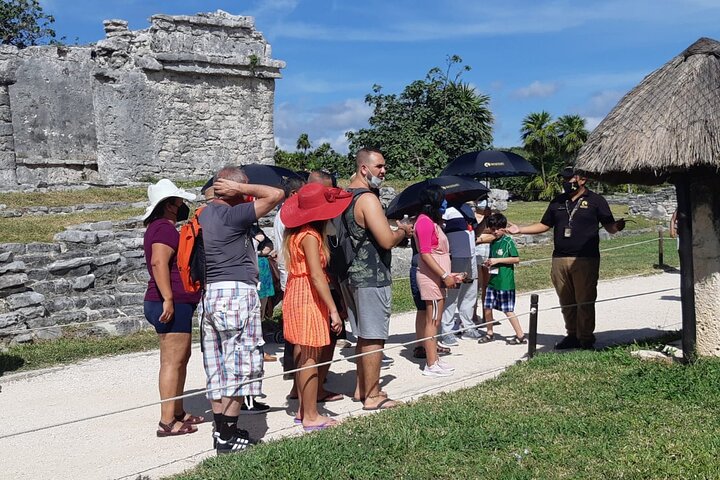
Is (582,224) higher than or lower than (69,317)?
higher

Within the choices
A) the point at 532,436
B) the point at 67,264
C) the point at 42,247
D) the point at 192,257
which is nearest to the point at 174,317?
the point at 192,257

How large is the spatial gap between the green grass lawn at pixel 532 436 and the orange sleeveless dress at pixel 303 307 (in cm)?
68

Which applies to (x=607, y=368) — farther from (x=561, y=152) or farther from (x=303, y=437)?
(x=561, y=152)

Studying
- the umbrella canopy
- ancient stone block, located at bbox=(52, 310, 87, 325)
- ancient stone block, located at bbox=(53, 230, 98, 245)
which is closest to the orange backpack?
ancient stone block, located at bbox=(52, 310, 87, 325)

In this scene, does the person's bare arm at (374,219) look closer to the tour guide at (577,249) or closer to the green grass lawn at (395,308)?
the tour guide at (577,249)

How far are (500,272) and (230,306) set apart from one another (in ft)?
14.3

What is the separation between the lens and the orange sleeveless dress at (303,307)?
5.45 m

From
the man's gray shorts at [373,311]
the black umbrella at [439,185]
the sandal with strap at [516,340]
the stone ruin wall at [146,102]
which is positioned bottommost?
the sandal with strap at [516,340]

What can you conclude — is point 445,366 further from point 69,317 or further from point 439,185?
point 69,317

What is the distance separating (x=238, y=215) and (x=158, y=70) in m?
16.4

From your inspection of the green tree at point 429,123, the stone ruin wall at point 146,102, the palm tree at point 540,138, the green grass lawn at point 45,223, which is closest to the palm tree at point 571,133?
the palm tree at point 540,138

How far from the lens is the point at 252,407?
618cm

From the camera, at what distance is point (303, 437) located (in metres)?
5.09

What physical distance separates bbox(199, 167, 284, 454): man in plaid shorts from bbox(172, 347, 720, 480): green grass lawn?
0.44 meters
